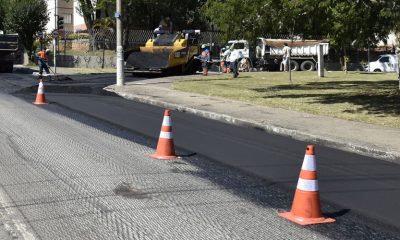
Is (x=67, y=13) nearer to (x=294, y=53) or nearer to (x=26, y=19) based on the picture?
(x=26, y=19)

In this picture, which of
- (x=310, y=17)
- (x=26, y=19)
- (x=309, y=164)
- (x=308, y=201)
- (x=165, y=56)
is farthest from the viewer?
(x=26, y=19)

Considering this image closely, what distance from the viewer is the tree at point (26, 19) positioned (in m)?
43.8

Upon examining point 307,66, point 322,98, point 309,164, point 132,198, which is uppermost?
point 307,66

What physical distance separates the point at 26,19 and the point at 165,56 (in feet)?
63.5

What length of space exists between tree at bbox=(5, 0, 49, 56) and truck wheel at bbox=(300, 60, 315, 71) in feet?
70.1

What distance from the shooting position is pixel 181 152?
929 cm

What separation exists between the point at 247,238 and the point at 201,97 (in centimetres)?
1418

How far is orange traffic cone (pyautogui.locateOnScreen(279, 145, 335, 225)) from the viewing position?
5562mm

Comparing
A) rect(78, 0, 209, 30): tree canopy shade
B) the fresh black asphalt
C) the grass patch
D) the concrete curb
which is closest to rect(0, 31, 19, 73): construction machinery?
the grass patch

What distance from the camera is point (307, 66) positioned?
41938 mm

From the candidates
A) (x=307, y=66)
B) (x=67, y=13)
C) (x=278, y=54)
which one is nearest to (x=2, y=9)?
(x=67, y=13)

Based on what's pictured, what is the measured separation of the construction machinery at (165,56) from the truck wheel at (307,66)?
12.8 metres

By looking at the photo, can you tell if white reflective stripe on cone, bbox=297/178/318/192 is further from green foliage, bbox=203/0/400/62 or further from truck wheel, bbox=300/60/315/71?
truck wheel, bbox=300/60/315/71

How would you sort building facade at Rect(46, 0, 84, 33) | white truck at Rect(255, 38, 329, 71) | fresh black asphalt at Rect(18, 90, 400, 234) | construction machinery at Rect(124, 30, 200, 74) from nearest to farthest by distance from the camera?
fresh black asphalt at Rect(18, 90, 400, 234) < construction machinery at Rect(124, 30, 200, 74) < white truck at Rect(255, 38, 329, 71) < building facade at Rect(46, 0, 84, 33)
